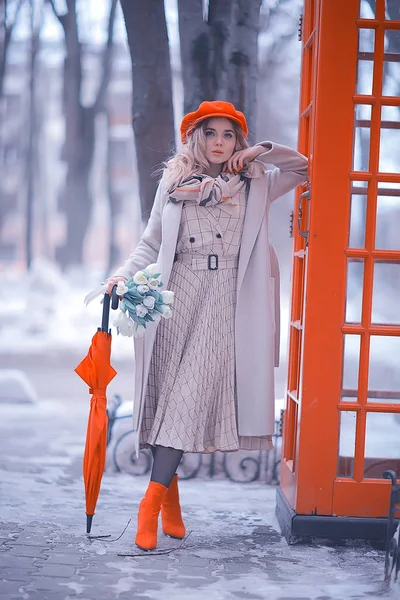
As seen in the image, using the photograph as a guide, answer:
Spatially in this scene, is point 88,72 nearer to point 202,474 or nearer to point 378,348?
point 202,474

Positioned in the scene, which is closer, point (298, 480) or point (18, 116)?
point (298, 480)

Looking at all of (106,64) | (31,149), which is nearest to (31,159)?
(31,149)

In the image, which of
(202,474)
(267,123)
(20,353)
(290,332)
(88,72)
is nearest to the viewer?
(290,332)

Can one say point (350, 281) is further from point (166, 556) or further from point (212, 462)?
point (212, 462)

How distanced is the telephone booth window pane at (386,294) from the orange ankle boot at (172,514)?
1.15 metres

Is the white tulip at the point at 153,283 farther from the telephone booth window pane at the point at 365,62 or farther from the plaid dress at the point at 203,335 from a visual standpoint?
the telephone booth window pane at the point at 365,62

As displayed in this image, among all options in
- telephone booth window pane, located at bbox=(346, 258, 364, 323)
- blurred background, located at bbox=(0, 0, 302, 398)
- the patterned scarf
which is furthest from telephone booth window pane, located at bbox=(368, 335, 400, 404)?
blurred background, located at bbox=(0, 0, 302, 398)

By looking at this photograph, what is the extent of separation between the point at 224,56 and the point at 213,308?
7.19ft

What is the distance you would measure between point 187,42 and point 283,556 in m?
Answer: 3.24

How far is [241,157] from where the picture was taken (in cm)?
339

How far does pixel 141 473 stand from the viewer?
475 cm

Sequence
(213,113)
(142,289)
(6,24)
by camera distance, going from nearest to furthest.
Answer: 1. (142,289)
2. (213,113)
3. (6,24)

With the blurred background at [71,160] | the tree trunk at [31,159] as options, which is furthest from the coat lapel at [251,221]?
the tree trunk at [31,159]

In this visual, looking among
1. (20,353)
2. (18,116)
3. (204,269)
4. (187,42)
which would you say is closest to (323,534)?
(204,269)
